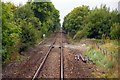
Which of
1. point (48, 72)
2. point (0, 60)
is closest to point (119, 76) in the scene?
point (48, 72)

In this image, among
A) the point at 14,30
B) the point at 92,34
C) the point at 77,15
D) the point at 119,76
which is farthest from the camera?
the point at 77,15

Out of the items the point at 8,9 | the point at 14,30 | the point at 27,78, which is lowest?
the point at 27,78

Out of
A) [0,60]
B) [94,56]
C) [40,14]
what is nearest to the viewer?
[0,60]

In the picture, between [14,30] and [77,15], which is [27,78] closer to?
[14,30]

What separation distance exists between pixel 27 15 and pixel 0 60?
19805 mm

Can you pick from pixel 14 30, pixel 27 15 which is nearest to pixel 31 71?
pixel 14 30

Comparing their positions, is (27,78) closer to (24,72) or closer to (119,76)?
(24,72)

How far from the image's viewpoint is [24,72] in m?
14.9

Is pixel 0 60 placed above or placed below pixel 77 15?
below

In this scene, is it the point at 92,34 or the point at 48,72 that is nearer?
the point at 48,72

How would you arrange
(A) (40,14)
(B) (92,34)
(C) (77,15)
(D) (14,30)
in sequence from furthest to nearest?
(C) (77,15) → (A) (40,14) → (B) (92,34) → (D) (14,30)

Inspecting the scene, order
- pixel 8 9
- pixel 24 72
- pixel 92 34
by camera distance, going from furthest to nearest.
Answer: pixel 92 34, pixel 8 9, pixel 24 72

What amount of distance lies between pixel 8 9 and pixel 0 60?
9.47 ft

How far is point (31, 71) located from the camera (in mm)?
15234
